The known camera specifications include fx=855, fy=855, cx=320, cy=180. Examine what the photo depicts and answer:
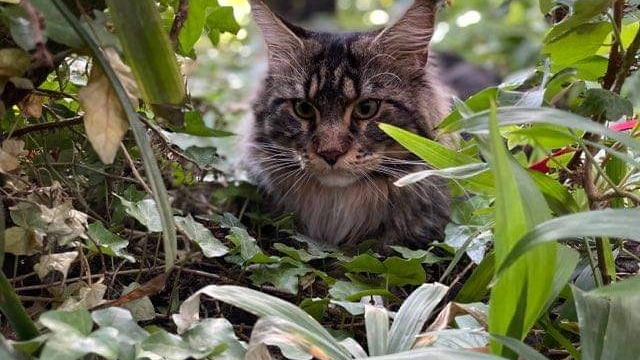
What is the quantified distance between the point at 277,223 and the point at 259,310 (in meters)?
0.91

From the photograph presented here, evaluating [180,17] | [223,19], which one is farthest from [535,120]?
[223,19]

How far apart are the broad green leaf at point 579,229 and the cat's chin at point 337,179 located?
3.94 feet

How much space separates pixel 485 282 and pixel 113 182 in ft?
2.42

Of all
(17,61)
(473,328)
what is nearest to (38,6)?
(17,61)

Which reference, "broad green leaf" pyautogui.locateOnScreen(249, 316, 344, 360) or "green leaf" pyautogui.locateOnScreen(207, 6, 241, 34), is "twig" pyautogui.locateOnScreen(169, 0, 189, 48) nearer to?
"green leaf" pyautogui.locateOnScreen(207, 6, 241, 34)

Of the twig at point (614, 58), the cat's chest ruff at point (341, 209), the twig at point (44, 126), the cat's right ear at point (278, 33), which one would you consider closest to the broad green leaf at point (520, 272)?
the twig at point (614, 58)

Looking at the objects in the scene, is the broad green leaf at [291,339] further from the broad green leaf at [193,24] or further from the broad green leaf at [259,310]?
the broad green leaf at [193,24]

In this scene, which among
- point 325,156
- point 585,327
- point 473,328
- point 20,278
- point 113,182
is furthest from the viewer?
point 325,156

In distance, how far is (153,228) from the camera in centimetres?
140

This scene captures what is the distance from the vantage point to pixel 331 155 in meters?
2.14

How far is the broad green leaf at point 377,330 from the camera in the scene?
3.69 feet

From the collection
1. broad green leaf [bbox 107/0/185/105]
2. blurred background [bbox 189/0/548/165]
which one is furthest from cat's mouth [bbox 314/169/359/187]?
blurred background [bbox 189/0/548/165]

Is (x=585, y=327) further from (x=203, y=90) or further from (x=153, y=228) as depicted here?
(x=203, y=90)

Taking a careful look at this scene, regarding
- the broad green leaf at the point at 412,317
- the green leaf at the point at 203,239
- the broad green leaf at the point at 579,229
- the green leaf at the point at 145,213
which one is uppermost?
the broad green leaf at the point at 579,229
